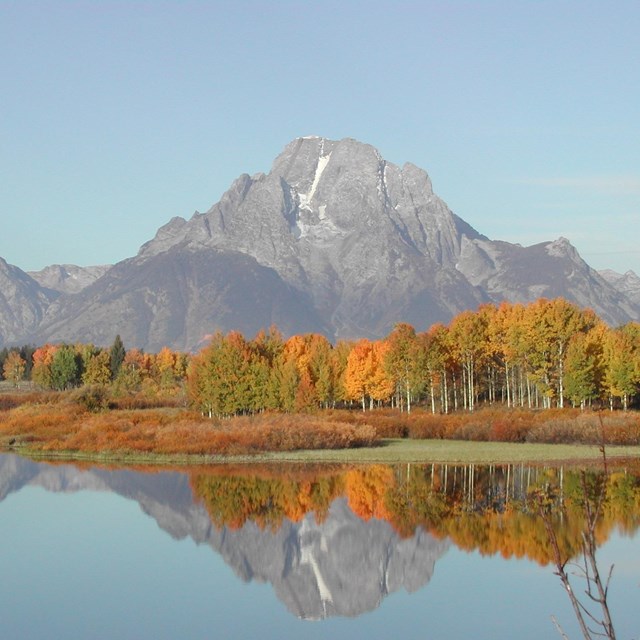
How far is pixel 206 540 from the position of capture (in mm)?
36688

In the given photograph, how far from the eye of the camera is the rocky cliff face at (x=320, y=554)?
2939 centimetres

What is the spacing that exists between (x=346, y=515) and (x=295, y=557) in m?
6.59

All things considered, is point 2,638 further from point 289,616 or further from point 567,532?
point 567,532

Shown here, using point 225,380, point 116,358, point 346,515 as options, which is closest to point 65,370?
point 116,358

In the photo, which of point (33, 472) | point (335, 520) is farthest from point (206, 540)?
point (33, 472)

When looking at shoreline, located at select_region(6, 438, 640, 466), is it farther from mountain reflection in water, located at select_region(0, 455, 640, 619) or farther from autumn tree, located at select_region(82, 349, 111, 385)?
autumn tree, located at select_region(82, 349, 111, 385)

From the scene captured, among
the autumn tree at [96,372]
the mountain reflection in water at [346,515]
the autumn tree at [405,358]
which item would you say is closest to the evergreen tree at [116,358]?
the autumn tree at [96,372]

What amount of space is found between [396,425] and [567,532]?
43.6 metres

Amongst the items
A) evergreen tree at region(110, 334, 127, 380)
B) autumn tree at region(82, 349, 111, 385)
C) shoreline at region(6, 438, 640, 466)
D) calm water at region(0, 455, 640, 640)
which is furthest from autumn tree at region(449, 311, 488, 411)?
evergreen tree at region(110, 334, 127, 380)

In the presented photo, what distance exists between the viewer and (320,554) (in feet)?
112

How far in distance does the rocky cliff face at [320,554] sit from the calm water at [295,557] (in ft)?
0.28

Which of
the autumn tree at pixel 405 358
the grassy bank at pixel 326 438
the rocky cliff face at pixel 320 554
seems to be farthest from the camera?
the autumn tree at pixel 405 358

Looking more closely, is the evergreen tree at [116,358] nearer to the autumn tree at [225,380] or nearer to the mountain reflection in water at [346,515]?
the autumn tree at [225,380]

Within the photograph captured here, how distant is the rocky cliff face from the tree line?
43.5m
